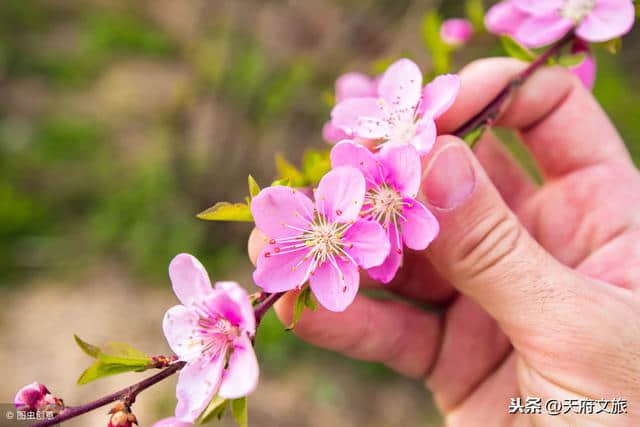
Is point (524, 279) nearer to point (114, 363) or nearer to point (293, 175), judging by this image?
point (293, 175)

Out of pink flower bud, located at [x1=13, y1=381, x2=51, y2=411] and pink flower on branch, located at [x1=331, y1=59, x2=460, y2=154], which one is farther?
Answer: pink flower on branch, located at [x1=331, y1=59, x2=460, y2=154]

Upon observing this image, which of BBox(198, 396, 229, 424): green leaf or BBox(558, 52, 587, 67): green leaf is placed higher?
BBox(558, 52, 587, 67): green leaf

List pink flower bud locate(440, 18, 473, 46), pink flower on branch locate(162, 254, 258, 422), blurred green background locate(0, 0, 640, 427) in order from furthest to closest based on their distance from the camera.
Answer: blurred green background locate(0, 0, 640, 427) < pink flower bud locate(440, 18, 473, 46) < pink flower on branch locate(162, 254, 258, 422)

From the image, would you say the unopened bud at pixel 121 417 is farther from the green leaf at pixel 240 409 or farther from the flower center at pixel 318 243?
the flower center at pixel 318 243

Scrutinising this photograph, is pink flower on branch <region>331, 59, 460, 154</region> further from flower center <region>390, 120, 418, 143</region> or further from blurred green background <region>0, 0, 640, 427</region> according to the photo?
blurred green background <region>0, 0, 640, 427</region>

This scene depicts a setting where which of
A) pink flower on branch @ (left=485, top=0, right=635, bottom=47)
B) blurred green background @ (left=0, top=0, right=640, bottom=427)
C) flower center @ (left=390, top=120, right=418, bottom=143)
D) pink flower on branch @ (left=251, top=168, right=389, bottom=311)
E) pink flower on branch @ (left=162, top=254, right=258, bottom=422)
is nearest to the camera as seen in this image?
pink flower on branch @ (left=162, top=254, right=258, bottom=422)

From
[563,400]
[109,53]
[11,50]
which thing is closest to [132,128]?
[109,53]

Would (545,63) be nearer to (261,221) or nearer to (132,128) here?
(261,221)

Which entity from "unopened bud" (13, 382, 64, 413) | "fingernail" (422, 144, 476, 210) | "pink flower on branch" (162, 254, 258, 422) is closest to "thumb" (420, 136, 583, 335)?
"fingernail" (422, 144, 476, 210)
